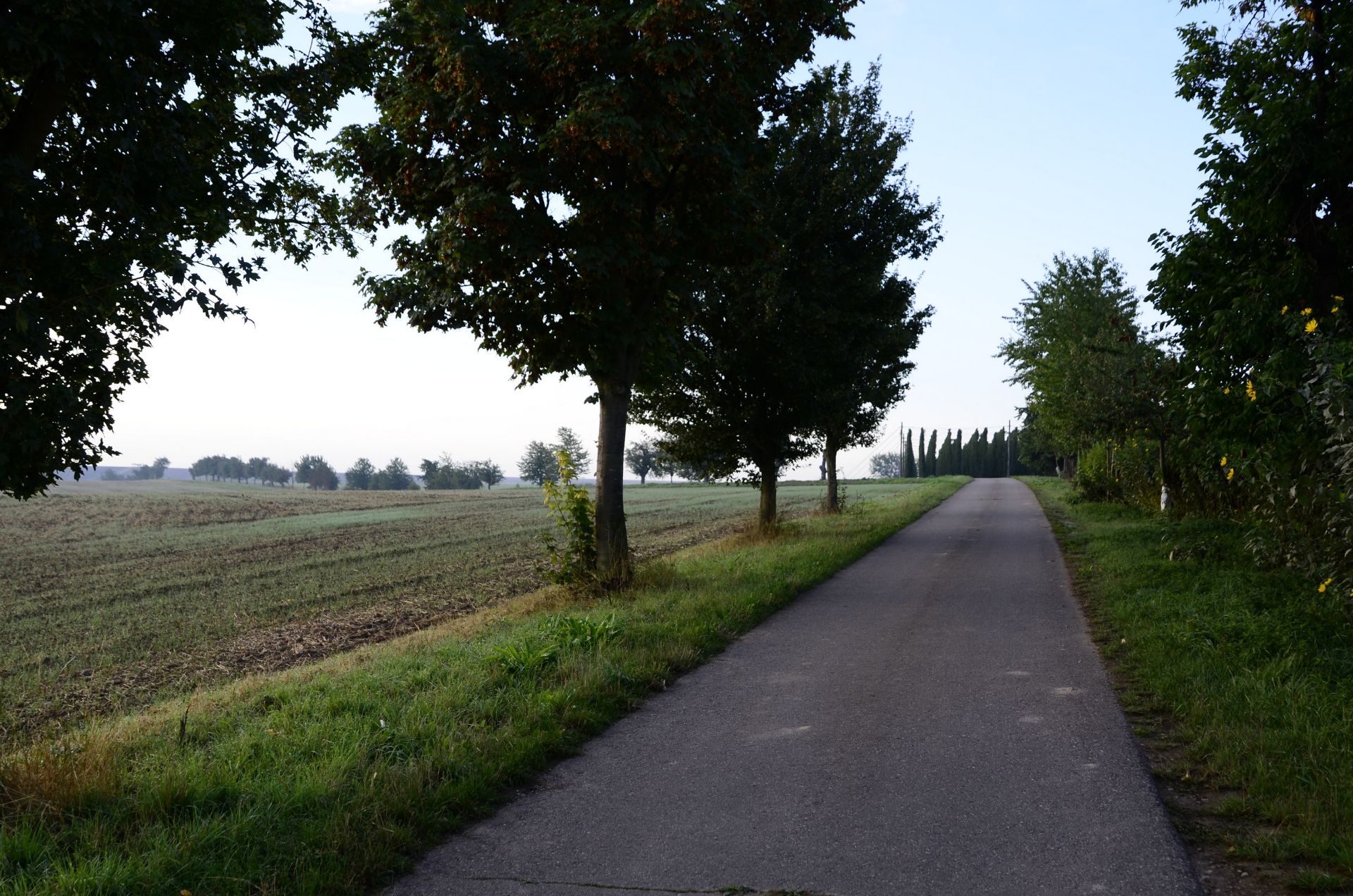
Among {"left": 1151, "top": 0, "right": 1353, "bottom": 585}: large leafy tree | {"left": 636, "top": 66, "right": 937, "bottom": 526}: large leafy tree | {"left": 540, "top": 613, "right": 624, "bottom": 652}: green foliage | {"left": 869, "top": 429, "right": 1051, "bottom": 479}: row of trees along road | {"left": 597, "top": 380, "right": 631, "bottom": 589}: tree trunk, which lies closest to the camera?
{"left": 540, "top": 613, "right": 624, "bottom": 652}: green foliage

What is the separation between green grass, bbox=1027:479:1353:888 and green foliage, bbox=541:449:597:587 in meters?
6.03

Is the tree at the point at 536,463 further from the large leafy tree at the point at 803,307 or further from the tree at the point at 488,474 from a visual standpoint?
the large leafy tree at the point at 803,307

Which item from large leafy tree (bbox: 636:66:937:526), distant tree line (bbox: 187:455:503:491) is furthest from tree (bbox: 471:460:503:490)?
large leafy tree (bbox: 636:66:937:526)

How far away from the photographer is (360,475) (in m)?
145

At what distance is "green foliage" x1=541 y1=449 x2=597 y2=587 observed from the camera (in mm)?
11438

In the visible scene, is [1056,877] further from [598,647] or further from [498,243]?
[498,243]

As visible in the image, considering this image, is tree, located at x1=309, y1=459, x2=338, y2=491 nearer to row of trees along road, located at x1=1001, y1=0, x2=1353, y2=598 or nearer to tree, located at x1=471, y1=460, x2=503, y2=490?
tree, located at x1=471, y1=460, x2=503, y2=490

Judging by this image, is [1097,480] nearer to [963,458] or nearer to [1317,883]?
[1317,883]

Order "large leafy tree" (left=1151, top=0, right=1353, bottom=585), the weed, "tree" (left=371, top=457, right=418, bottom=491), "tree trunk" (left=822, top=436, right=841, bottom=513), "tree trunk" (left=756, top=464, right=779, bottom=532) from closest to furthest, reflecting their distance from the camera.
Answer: the weed
"large leafy tree" (left=1151, top=0, right=1353, bottom=585)
"tree trunk" (left=756, top=464, right=779, bottom=532)
"tree trunk" (left=822, top=436, right=841, bottom=513)
"tree" (left=371, top=457, right=418, bottom=491)

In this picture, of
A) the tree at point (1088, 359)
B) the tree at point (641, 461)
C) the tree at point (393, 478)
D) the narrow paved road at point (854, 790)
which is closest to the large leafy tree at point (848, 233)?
the tree at point (1088, 359)

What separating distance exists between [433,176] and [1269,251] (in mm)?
10649

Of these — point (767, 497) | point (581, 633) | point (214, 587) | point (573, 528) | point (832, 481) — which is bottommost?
point (214, 587)

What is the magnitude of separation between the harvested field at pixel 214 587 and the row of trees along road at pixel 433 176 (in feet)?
8.38

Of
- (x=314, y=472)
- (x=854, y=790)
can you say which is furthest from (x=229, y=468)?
(x=854, y=790)
